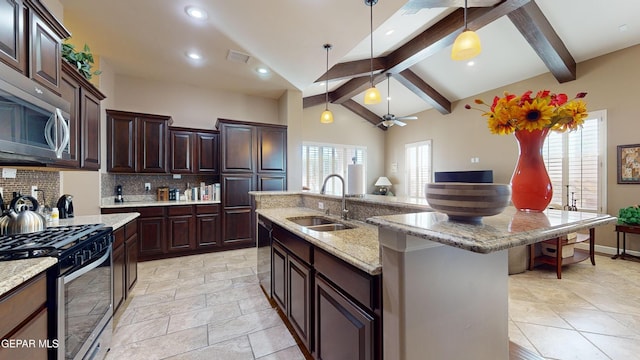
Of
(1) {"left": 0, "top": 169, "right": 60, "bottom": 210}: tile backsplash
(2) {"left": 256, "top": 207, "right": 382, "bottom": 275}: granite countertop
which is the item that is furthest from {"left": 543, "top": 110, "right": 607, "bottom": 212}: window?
(1) {"left": 0, "top": 169, "right": 60, "bottom": 210}: tile backsplash

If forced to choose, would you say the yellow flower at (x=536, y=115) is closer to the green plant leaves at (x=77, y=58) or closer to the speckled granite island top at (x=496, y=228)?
the speckled granite island top at (x=496, y=228)

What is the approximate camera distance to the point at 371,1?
7.75ft

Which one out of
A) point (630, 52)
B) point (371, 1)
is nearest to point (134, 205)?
point (371, 1)

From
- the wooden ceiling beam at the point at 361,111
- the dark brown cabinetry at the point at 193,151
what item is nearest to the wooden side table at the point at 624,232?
the wooden ceiling beam at the point at 361,111

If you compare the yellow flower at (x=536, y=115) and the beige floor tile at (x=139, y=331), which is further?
the beige floor tile at (x=139, y=331)

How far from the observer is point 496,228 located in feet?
2.77

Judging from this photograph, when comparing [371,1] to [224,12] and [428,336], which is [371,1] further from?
[428,336]

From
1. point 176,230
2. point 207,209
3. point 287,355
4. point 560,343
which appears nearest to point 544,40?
point 560,343

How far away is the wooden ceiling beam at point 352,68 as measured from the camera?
4965 millimetres

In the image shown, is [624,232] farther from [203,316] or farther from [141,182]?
[141,182]

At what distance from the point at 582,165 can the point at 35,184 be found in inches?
300

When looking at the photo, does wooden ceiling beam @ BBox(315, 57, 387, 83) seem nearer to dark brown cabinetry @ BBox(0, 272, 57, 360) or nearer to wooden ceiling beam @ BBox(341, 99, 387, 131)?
wooden ceiling beam @ BBox(341, 99, 387, 131)

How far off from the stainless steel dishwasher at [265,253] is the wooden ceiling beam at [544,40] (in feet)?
15.0

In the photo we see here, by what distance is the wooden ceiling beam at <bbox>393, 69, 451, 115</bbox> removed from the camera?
5859 millimetres
